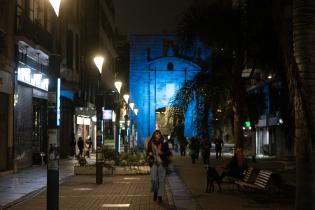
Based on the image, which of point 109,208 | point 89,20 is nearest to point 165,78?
point 89,20

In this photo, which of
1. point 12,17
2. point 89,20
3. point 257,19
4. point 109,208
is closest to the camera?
point 109,208

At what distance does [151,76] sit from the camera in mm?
77812

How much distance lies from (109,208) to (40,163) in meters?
17.8

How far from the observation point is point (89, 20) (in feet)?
176

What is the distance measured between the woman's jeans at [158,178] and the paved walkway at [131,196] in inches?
13.2

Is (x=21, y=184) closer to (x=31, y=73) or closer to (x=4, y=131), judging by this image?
(x=4, y=131)

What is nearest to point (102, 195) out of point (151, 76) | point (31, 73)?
point (31, 73)

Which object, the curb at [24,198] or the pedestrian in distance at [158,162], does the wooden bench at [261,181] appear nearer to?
the pedestrian in distance at [158,162]

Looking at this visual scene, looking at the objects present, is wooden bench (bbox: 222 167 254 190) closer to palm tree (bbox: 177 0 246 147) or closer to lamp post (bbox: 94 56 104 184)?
palm tree (bbox: 177 0 246 147)

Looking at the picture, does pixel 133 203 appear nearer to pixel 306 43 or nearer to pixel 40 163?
pixel 306 43

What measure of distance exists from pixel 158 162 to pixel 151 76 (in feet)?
205

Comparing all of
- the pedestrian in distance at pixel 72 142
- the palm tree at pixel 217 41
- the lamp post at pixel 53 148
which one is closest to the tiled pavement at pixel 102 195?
the lamp post at pixel 53 148

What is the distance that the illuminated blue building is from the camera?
7444 cm

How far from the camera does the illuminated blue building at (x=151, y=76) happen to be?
244ft
